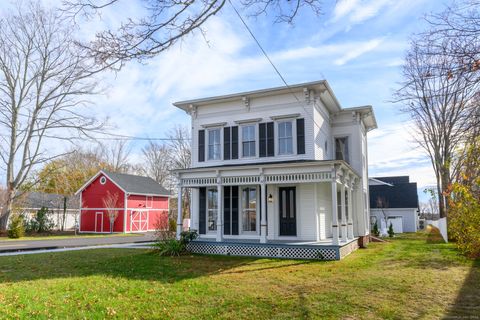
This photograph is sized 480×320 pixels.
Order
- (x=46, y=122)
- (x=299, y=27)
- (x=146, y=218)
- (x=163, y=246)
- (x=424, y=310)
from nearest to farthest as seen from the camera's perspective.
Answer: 1. (x=299, y=27)
2. (x=424, y=310)
3. (x=163, y=246)
4. (x=46, y=122)
5. (x=146, y=218)

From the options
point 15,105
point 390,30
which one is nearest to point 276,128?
point 390,30

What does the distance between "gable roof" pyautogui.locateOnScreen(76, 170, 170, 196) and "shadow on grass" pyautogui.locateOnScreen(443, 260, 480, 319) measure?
29.4 meters

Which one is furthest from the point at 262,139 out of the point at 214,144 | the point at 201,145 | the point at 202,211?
the point at 202,211

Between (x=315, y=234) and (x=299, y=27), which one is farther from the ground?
(x=299, y=27)

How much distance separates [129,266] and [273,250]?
17.8 ft

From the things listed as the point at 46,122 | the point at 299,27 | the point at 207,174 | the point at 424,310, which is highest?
the point at 46,122

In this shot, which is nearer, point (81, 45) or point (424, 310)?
point (81, 45)

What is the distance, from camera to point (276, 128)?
1642cm

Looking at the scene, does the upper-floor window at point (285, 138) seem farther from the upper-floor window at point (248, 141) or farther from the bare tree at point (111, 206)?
the bare tree at point (111, 206)

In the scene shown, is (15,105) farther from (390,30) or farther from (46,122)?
(390,30)

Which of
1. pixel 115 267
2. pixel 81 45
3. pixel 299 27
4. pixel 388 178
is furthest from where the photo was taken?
pixel 388 178

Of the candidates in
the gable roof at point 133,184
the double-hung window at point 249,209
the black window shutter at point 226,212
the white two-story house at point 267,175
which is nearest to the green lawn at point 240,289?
the white two-story house at point 267,175

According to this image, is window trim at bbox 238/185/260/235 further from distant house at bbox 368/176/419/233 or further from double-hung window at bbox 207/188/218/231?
distant house at bbox 368/176/419/233

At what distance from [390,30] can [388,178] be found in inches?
1633
